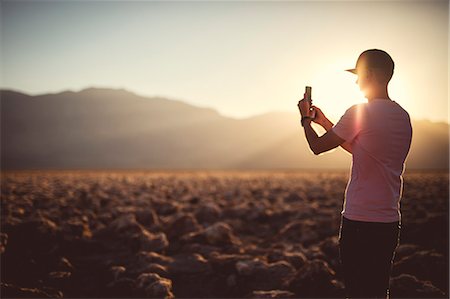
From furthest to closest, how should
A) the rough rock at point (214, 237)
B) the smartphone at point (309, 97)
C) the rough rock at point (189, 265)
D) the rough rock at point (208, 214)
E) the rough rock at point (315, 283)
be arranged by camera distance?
the rough rock at point (208, 214)
the rough rock at point (214, 237)
the rough rock at point (189, 265)
the rough rock at point (315, 283)
the smartphone at point (309, 97)

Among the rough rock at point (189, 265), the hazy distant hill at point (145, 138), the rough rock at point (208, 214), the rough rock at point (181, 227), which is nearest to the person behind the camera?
the rough rock at point (189, 265)

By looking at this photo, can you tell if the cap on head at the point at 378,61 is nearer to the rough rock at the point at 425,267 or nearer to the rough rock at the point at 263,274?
the rough rock at the point at 263,274

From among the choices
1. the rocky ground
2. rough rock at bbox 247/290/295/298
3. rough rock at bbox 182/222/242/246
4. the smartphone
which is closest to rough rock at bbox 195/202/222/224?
the rocky ground

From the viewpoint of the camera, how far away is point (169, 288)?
4957mm

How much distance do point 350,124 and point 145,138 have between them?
153058 mm

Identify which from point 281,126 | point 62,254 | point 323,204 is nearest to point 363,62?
point 62,254

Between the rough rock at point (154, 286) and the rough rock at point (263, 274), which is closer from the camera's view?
the rough rock at point (154, 286)

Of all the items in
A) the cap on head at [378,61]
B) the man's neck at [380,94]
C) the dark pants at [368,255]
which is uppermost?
the cap on head at [378,61]

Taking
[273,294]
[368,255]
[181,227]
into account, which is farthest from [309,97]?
[181,227]

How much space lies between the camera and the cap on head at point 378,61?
8.57 ft

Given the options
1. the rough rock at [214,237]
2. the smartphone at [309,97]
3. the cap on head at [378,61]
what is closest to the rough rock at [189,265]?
the rough rock at [214,237]

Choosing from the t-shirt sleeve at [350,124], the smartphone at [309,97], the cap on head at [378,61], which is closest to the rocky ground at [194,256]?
the smartphone at [309,97]

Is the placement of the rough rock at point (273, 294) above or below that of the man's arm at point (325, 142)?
below

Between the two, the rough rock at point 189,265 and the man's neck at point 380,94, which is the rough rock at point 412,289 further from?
the man's neck at point 380,94
